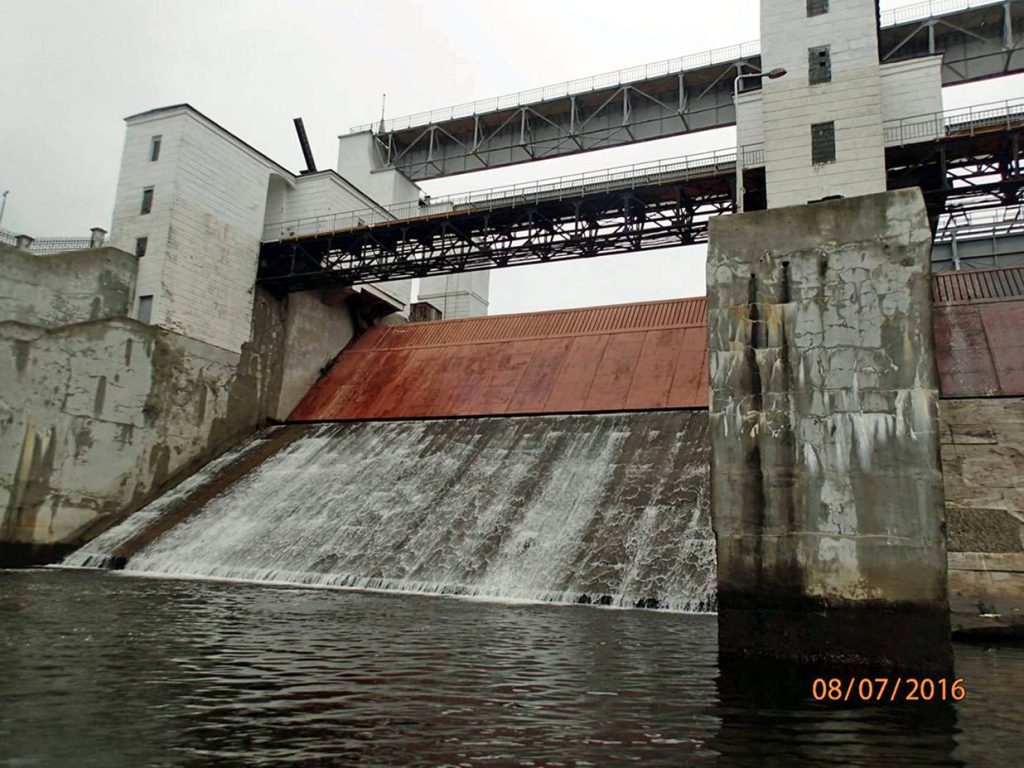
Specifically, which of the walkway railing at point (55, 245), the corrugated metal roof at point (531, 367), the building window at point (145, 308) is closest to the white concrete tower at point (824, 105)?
the corrugated metal roof at point (531, 367)

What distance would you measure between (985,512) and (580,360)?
14366mm

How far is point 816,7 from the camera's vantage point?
70.0 ft

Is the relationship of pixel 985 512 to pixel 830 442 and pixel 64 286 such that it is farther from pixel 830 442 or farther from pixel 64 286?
pixel 64 286

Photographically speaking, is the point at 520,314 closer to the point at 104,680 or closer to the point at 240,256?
the point at 240,256

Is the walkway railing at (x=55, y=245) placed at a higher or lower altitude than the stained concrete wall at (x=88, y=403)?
higher

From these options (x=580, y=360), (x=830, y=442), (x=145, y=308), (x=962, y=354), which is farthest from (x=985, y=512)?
(x=145, y=308)

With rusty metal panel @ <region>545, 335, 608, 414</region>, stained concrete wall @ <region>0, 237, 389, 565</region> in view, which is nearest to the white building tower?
rusty metal panel @ <region>545, 335, 608, 414</region>

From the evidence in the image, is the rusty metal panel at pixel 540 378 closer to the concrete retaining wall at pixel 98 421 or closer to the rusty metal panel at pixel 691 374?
the rusty metal panel at pixel 691 374

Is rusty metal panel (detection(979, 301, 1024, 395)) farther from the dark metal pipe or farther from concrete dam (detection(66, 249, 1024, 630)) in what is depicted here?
the dark metal pipe

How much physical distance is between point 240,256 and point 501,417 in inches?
496

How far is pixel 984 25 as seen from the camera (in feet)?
92.3
